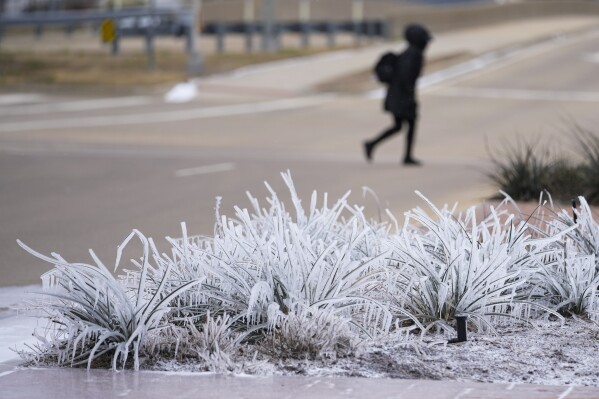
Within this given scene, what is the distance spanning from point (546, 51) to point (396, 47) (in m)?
5.16

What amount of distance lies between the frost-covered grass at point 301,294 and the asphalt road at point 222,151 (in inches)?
138

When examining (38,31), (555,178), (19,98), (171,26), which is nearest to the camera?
(555,178)

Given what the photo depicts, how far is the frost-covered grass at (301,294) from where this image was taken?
664 centimetres

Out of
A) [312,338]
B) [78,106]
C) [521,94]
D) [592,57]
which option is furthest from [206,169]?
[592,57]

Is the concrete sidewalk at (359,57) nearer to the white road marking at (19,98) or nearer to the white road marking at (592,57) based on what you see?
the white road marking at (592,57)

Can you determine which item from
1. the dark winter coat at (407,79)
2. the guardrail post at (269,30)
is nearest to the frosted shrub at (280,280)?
the dark winter coat at (407,79)

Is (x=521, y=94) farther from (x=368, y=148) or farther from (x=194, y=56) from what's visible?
(x=368, y=148)

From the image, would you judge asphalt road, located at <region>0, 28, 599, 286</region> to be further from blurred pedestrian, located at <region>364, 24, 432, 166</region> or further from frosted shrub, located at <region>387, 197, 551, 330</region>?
frosted shrub, located at <region>387, 197, 551, 330</region>

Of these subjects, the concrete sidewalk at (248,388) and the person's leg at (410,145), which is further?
the person's leg at (410,145)

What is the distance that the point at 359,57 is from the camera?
139ft

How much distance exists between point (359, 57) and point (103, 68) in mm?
8645

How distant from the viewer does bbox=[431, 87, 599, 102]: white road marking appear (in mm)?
31241

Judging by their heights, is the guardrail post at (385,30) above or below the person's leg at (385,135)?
below

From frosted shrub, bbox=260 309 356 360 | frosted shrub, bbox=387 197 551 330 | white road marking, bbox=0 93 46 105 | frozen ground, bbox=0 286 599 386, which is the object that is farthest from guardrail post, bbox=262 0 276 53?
frosted shrub, bbox=260 309 356 360
